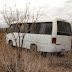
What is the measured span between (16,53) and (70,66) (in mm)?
2975

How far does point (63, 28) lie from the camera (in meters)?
10.6

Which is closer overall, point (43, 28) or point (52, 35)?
point (52, 35)

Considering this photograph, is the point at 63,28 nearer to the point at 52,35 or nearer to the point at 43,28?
the point at 52,35

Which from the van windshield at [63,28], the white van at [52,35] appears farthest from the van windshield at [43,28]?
the van windshield at [63,28]

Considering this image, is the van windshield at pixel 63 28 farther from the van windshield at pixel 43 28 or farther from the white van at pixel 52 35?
the van windshield at pixel 43 28

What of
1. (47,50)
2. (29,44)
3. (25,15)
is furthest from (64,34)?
(25,15)

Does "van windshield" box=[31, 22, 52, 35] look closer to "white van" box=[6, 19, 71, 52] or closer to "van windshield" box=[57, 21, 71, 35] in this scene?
"white van" box=[6, 19, 71, 52]

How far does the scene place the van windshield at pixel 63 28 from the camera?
10.5m

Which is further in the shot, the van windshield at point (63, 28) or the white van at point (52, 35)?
the van windshield at point (63, 28)

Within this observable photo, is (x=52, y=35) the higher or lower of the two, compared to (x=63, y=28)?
lower

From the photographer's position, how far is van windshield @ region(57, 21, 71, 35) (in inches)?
412

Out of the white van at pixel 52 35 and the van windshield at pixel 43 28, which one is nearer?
the white van at pixel 52 35

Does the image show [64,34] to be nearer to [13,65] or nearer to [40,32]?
[40,32]

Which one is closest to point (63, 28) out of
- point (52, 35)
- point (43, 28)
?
point (52, 35)
